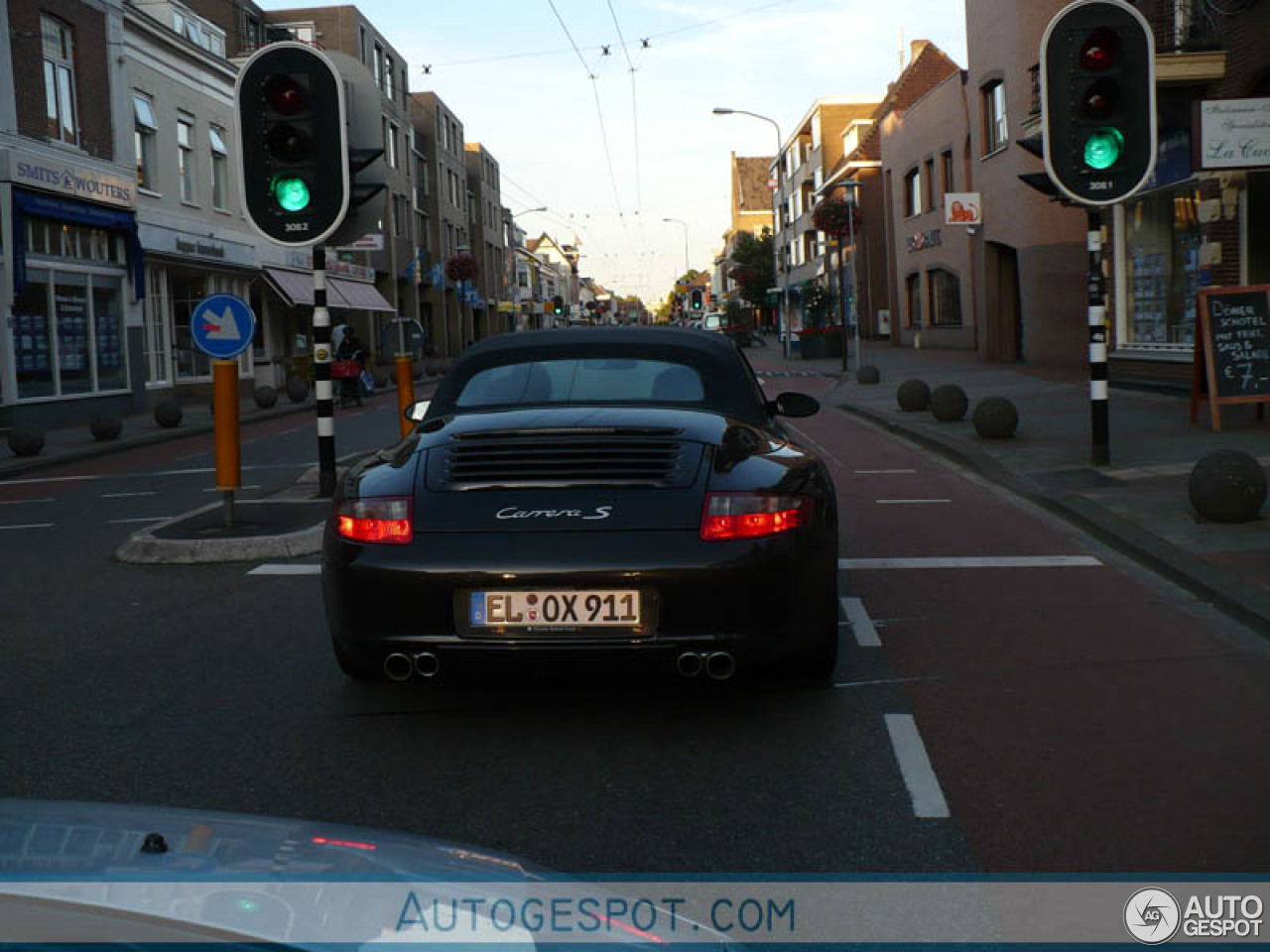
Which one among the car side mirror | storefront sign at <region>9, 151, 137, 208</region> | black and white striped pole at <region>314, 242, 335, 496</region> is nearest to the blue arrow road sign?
black and white striped pole at <region>314, 242, 335, 496</region>

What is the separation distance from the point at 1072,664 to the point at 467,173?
276ft

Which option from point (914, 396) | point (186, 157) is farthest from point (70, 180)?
point (914, 396)

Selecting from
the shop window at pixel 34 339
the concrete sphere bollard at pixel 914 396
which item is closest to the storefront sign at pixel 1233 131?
the concrete sphere bollard at pixel 914 396

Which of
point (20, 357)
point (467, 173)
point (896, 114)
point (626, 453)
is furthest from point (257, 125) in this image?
point (467, 173)

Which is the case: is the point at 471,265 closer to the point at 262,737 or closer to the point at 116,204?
the point at 116,204

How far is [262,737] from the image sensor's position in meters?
4.68

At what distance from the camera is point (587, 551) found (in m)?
4.30

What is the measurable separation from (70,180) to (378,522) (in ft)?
76.5

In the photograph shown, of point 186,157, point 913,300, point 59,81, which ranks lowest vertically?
point 913,300

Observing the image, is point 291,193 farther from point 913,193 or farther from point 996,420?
point 913,193

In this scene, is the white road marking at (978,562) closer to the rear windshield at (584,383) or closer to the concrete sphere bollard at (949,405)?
the rear windshield at (584,383)

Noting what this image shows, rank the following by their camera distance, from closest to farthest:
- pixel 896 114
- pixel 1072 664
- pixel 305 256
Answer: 1. pixel 1072 664
2. pixel 305 256
3. pixel 896 114

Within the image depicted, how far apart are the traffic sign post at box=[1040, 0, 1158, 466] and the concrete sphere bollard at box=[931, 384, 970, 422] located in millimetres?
6368

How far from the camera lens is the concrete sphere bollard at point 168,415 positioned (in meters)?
23.0
